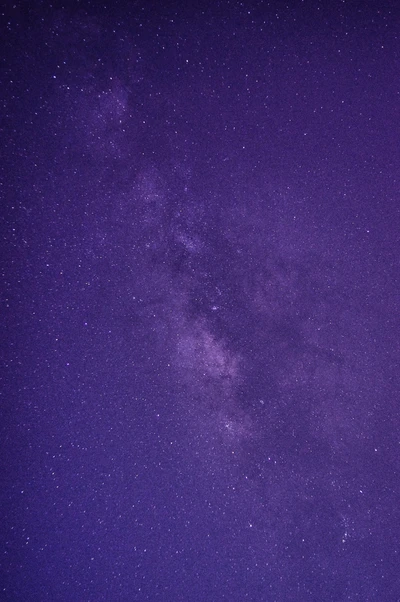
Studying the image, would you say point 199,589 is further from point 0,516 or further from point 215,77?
point 215,77

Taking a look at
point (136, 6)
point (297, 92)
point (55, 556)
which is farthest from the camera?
point (297, 92)

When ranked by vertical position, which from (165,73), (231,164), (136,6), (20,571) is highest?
(136,6)

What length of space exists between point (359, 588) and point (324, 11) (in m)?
3.11

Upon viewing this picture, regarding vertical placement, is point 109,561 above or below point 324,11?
below

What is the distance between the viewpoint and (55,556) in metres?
1.77

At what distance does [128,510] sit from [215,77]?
223cm

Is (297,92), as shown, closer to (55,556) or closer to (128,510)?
(128,510)

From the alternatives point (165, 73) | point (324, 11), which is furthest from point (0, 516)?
point (324, 11)

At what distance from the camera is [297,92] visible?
1902mm

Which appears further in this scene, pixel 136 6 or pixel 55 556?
pixel 55 556

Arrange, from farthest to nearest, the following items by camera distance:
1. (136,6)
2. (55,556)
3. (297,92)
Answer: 1. (297,92)
2. (55,556)
3. (136,6)


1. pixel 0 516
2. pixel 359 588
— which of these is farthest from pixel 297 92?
pixel 359 588

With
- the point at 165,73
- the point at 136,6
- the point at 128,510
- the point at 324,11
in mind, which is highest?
the point at 324,11

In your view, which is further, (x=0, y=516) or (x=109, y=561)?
(x=109, y=561)
